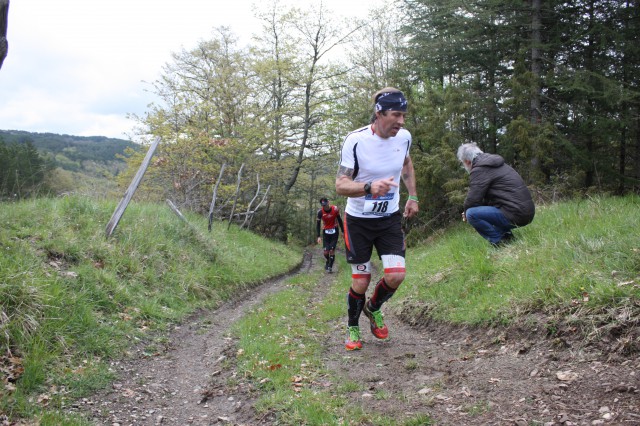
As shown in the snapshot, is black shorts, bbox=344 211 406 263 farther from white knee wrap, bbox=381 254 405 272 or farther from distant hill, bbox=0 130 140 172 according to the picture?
distant hill, bbox=0 130 140 172

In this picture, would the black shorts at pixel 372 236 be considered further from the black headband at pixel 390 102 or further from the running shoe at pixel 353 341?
the black headband at pixel 390 102

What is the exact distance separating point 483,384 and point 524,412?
0.57 m

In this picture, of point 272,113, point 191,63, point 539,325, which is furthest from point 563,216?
point 191,63

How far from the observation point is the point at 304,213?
3500 cm

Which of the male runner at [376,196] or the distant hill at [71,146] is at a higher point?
the distant hill at [71,146]

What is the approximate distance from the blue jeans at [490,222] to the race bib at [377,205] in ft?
8.20

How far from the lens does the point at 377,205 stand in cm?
457

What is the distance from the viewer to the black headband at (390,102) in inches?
172

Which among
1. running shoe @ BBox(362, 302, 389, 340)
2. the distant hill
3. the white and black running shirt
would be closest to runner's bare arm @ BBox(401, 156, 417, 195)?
the white and black running shirt

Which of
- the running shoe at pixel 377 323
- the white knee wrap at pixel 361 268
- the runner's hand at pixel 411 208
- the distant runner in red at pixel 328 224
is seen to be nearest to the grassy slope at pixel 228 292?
the running shoe at pixel 377 323

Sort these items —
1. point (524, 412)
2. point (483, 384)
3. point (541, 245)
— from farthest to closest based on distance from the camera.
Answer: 1. point (541, 245)
2. point (483, 384)
3. point (524, 412)

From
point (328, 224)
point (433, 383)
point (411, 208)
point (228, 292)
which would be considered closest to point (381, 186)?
point (411, 208)

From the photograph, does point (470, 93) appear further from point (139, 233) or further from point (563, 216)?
point (139, 233)

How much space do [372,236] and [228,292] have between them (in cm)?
554
